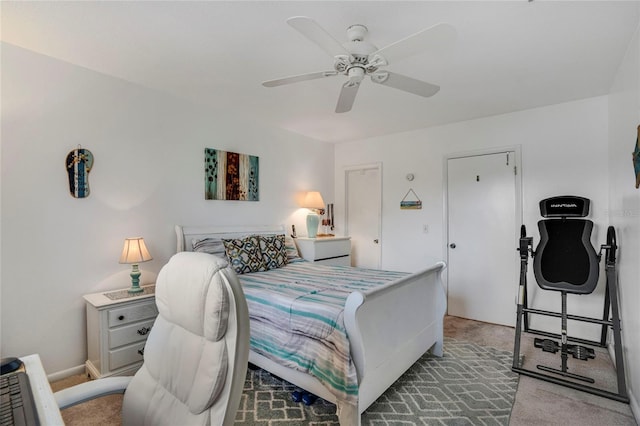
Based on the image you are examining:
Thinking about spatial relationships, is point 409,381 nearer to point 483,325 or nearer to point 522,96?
point 483,325

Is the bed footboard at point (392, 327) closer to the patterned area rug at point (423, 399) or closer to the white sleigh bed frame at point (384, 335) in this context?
the white sleigh bed frame at point (384, 335)

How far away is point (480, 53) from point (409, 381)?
251 cm

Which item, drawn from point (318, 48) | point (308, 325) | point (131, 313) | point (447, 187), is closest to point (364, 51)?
point (318, 48)

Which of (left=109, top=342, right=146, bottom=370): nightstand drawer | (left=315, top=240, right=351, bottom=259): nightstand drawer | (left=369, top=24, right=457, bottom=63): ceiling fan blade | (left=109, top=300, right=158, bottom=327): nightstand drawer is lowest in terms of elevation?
(left=109, top=342, right=146, bottom=370): nightstand drawer

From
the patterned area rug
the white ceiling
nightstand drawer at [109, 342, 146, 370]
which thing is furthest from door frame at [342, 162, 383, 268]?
nightstand drawer at [109, 342, 146, 370]

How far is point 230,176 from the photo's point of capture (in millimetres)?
3725

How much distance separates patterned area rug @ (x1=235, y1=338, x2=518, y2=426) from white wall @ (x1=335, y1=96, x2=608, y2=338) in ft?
4.82

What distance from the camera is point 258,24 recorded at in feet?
6.56

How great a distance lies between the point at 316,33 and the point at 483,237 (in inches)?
127

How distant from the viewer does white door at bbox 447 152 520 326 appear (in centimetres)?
367

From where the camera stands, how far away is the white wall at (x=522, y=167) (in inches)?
126

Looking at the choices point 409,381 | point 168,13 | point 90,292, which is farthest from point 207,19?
point 409,381

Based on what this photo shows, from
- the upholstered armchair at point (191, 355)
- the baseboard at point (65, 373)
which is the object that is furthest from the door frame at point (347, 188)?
the upholstered armchair at point (191, 355)

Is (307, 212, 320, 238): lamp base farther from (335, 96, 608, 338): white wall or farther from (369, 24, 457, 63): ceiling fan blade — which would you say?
(369, 24, 457, 63): ceiling fan blade
